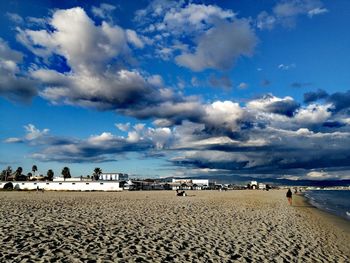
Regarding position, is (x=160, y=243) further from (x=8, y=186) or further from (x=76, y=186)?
(x=8, y=186)

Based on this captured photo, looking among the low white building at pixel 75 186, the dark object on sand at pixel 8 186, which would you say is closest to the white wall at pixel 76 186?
the low white building at pixel 75 186

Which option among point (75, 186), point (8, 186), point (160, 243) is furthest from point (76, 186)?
point (160, 243)

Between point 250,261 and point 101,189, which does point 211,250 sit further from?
point 101,189

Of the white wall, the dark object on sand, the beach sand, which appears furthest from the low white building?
the beach sand

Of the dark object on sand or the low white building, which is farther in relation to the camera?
the dark object on sand

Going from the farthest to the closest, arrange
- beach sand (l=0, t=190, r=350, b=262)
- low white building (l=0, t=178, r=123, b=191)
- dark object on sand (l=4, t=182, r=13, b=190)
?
1. dark object on sand (l=4, t=182, r=13, b=190)
2. low white building (l=0, t=178, r=123, b=191)
3. beach sand (l=0, t=190, r=350, b=262)

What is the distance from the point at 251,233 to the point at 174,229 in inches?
176

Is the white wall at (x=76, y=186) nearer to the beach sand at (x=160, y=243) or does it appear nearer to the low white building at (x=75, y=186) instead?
the low white building at (x=75, y=186)

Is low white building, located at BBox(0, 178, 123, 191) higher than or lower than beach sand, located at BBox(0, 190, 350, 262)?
higher

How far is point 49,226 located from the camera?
57.6 ft

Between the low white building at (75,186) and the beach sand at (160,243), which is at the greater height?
the low white building at (75,186)

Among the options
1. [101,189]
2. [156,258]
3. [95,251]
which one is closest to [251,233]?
[156,258]

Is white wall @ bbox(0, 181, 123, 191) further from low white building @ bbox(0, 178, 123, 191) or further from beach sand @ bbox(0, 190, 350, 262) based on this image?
beach sand @ bbox(0, 190, 350, 262)

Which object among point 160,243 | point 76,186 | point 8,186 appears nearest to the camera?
point 160,243
